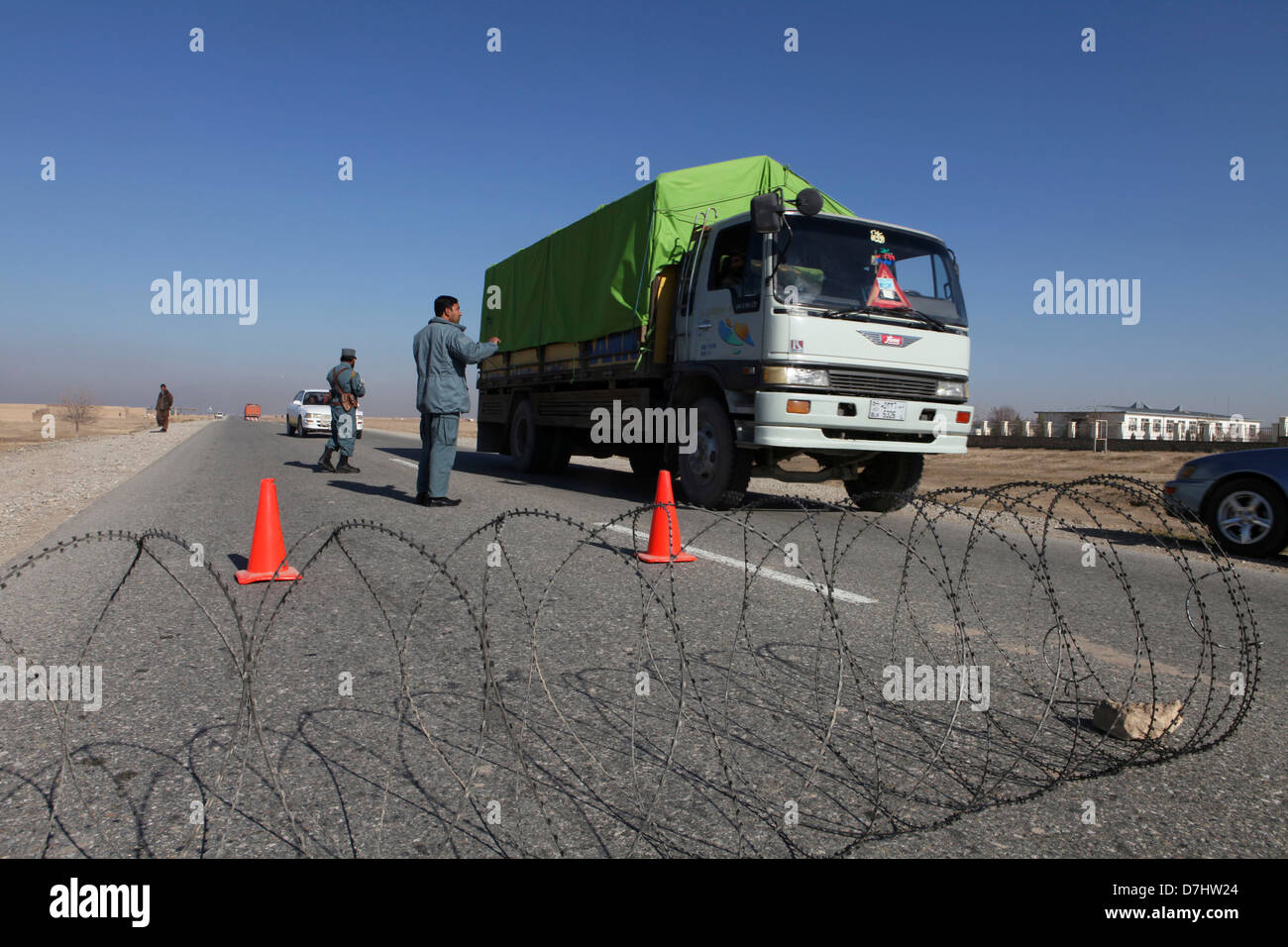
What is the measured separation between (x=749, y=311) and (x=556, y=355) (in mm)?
5514

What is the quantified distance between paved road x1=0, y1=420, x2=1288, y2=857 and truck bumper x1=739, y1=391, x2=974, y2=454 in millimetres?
2639

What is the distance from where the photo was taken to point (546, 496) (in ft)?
37.4

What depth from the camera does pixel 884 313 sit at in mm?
8648

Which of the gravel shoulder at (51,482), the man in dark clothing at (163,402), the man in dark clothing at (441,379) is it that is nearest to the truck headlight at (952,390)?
the man in dark clothing at (441,379)

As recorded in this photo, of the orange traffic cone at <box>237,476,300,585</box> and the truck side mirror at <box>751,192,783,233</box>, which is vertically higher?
the truck side mirror at <box>751,192,783,233</box>

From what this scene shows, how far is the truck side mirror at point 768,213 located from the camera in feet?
27.6

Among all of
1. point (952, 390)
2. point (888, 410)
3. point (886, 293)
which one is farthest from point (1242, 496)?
point (886, 293)

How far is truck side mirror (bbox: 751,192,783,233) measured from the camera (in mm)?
8414

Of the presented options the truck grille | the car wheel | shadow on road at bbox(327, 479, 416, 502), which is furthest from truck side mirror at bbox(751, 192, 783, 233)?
shadow on road at bbox(327, 479, 416, 502)

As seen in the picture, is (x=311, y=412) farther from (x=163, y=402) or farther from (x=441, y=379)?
(x=441, y=379)

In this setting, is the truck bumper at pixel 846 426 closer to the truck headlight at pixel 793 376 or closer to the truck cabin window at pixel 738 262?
the truck headlight at pixel 793 376

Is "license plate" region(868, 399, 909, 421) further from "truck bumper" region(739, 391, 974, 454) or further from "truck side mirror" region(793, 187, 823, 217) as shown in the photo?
"truck side mirror" region(793, 187, 823, 217)
